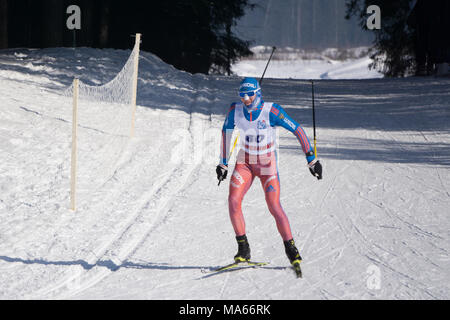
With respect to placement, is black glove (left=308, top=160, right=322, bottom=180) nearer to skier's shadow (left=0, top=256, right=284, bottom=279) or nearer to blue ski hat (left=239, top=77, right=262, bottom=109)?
blue ski hat (left=239, top=77, right=262, bottom=109)

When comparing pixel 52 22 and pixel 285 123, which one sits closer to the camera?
pixel 285 123

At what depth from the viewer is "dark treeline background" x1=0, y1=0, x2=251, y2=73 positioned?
29.4m

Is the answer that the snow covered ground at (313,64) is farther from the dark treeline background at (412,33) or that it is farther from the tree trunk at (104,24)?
the tree trunk at (104,24)

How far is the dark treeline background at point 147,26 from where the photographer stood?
96.3ft

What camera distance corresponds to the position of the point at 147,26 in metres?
32.0

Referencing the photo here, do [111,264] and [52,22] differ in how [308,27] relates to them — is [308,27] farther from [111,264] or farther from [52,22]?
[111,264]

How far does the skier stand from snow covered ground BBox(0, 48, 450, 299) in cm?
48

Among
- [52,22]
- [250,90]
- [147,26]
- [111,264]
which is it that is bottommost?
[111,264]

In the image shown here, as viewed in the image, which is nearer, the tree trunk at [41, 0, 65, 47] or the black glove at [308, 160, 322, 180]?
the black glove at [308, 160, 322, 180]

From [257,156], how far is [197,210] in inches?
115

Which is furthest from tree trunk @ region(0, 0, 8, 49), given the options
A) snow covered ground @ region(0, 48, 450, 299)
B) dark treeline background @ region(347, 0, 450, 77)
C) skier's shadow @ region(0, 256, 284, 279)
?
dark treeline background @ region(347, 0, 450, 77)

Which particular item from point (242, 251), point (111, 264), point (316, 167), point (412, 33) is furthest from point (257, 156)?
point (412, 33)

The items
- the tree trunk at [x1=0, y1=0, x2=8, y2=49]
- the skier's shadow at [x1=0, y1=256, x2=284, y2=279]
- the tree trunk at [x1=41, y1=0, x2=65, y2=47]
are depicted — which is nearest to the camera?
the skier's shadow at [x1=0, y1=256, x2=284, y2=279]

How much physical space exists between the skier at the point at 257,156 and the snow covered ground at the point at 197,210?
1.57 feet
